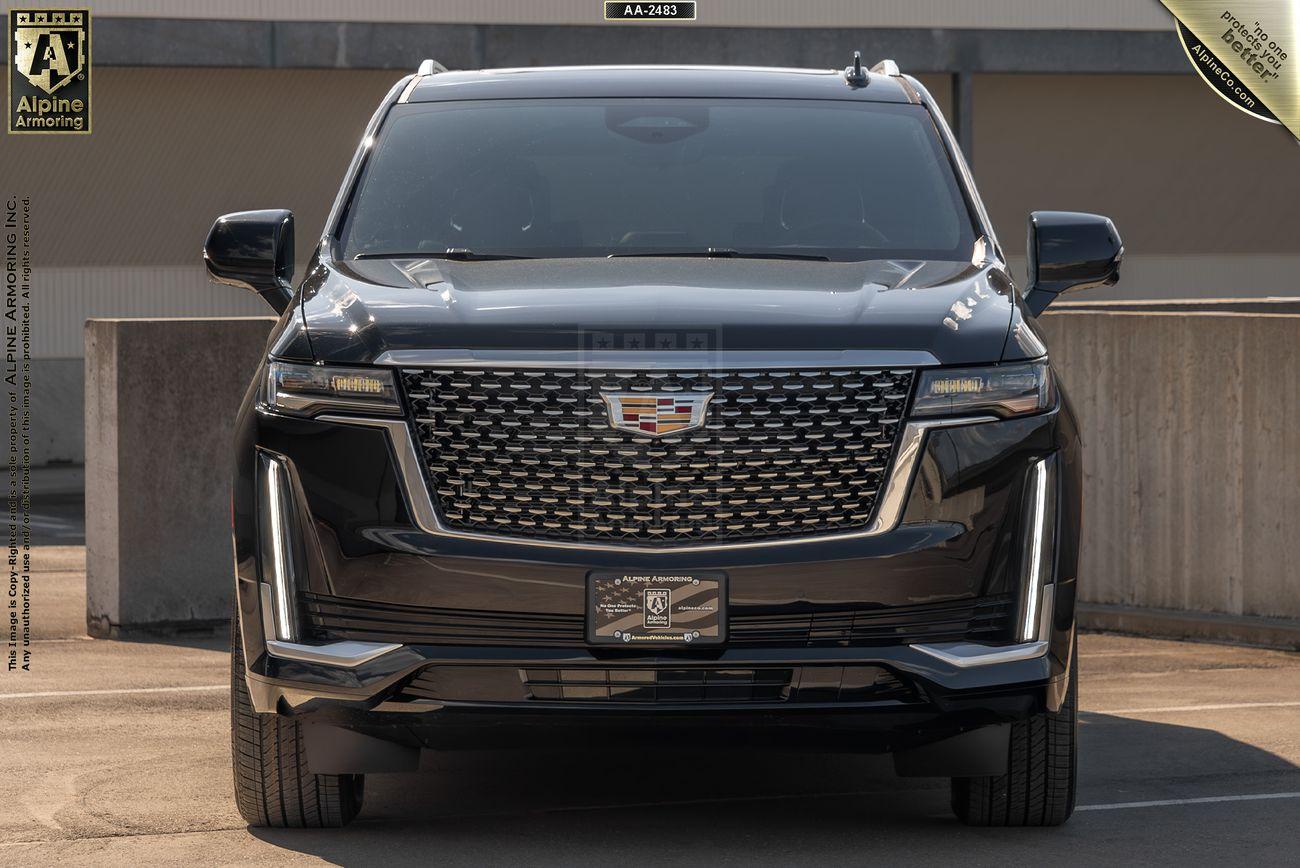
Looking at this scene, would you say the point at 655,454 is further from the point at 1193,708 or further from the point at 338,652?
the point at 1193,708

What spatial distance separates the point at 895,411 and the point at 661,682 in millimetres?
852

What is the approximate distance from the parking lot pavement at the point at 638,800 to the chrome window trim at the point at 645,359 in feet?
3.10

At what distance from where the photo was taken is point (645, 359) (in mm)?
5324

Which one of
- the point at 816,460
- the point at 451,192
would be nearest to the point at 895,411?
the point at 816,460

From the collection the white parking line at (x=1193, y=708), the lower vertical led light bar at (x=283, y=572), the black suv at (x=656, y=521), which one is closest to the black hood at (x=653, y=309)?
the black suv at (x=656, y=521)

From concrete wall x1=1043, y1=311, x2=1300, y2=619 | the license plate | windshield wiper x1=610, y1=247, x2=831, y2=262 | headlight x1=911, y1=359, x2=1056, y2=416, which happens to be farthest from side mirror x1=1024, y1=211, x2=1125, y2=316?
concrete wall x1=1043, y1=311, x2=1300, y2=619

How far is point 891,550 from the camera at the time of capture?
532 cm

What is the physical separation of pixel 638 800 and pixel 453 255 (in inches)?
65.1

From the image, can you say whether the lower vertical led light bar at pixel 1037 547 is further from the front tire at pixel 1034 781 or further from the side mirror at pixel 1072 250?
the side mirror at pixel 1072 250

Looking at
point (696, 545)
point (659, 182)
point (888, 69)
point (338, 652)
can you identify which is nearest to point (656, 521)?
point (696, 545)

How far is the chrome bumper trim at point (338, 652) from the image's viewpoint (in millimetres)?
5371

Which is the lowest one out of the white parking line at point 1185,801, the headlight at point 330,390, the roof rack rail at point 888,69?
the white parking line at point 1185,801

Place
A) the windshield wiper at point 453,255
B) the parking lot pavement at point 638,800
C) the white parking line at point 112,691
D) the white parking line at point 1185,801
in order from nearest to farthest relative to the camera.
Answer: the parking lot pavement at point 638,800 → the windshield wiper at point 453,255 → the white parking line at point 1185,801 → the white parking line at point 112,691

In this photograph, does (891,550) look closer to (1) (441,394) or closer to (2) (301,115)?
(1) (441,394)
